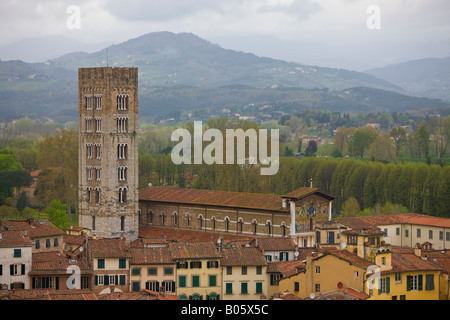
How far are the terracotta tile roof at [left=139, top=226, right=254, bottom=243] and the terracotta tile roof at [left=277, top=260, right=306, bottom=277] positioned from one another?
1112 centimetres

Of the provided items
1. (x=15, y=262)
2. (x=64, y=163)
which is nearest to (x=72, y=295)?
(x=15, y=262)

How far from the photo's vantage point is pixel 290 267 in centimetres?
4966

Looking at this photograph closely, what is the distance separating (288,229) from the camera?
208ft

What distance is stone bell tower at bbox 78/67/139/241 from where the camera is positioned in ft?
235

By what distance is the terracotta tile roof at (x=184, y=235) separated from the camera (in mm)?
65375

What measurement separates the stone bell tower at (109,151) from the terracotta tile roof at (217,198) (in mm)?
2285

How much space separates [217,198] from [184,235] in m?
3.66

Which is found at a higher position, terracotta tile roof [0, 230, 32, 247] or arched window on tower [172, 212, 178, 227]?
terracotta tile roof [0, 230, 32, 247]

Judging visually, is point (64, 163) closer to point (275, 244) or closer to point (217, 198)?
point (217, 198)

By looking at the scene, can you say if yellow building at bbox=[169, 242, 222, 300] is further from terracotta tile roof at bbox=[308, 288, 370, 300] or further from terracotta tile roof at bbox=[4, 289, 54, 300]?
terracotta tile roof at bbox=[4, 289, 54, 300]

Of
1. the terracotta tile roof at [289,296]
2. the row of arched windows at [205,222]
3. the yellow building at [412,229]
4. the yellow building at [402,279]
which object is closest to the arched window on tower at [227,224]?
the row of arched windows at [205,222]

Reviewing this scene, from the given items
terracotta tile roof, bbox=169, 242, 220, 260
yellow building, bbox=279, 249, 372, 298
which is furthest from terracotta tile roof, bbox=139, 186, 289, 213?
yellow building, bbox=279, 249, 372, 298

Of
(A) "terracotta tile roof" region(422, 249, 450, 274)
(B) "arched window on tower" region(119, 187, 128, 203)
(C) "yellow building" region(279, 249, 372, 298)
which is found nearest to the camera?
(C) "yellow building" region(279, 249, 372, 298)

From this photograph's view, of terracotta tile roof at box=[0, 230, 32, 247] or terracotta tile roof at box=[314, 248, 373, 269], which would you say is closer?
terracotta tile roof at box=[314, 248, 373, 269]
